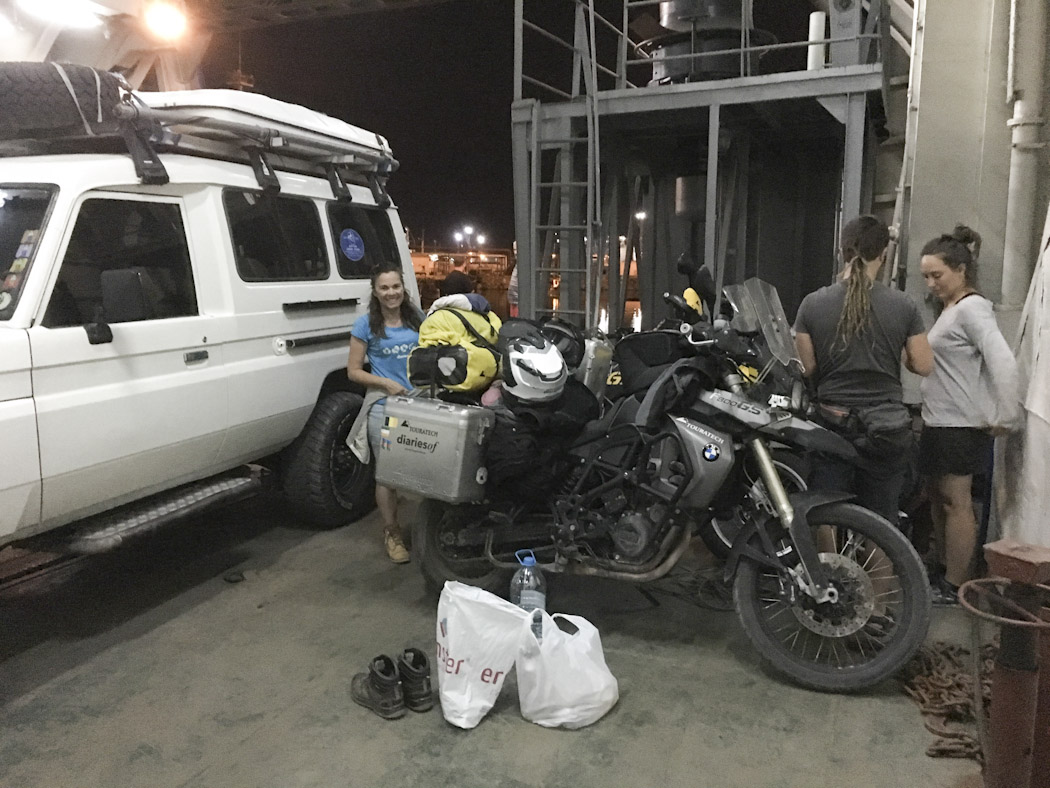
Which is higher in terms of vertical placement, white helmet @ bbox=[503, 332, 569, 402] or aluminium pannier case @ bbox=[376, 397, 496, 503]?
white helmet @ bbox=[503, 332, 569, 402]

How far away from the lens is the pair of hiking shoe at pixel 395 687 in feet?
10.3

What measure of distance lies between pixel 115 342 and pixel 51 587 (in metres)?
1.66

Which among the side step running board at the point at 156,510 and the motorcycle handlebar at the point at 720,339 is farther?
the side step running board at the point at 156,510

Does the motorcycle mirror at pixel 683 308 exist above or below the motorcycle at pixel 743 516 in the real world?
above

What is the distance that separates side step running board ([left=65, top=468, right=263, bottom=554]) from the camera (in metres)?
3.64

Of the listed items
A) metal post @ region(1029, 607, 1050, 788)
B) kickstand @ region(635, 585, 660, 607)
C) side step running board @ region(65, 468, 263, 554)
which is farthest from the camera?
kickstand @ region(635, 585, 660, 607)

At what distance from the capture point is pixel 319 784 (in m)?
2.76

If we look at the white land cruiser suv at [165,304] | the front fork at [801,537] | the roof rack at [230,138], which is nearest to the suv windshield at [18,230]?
the white land cruiser suv at [165,304]

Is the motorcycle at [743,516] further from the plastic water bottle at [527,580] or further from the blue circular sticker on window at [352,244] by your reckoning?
the blue circular sticker on window at [352,244]

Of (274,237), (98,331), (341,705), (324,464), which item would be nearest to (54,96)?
(98,331)

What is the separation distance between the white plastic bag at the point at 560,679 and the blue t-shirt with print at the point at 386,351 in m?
2.10

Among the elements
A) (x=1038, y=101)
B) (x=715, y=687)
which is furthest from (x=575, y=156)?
(x=715, y=687)

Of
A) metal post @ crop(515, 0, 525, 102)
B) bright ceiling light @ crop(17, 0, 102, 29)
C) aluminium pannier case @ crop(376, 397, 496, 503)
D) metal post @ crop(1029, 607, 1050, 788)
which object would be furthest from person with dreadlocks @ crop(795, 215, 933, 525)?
bright ceiling light @ crop(17, 0, 102, 29)

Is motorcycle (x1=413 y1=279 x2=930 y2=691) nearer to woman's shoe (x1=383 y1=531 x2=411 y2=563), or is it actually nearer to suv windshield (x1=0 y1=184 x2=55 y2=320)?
woman's shoe (x1=383 y1=531 x2=411 y2=563)
